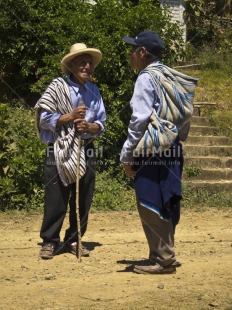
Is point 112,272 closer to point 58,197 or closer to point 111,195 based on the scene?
point 58,197

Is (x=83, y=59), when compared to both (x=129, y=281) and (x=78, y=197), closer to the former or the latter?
(x=78, y=197)

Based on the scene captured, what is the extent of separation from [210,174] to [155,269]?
15.5 ft

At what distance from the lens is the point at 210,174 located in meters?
10.7

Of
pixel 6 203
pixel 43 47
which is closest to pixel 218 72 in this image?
pixel 43 47

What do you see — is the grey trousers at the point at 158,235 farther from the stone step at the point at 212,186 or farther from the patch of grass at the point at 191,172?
the patch of grass at the point at 191,172

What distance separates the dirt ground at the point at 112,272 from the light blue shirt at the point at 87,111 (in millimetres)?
1137

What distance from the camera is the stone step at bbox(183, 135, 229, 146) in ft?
37.2

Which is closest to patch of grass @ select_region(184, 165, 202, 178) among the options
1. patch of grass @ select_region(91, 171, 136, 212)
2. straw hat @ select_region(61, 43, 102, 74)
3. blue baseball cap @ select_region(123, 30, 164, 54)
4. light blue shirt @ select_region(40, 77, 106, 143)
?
patch of grass @ select_region(91, 171, 136, 212)

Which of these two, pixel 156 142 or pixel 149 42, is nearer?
pixel 156 142

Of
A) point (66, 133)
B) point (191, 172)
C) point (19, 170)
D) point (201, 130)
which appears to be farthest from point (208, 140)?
point (66, 133)

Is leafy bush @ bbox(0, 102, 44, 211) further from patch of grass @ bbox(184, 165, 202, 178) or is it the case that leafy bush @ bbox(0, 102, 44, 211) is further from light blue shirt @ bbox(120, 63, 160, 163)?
light blue shirt @ bbox(120, 63, 160, 163)

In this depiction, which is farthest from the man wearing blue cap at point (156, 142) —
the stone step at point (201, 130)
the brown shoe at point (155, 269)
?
the stone step at point (201, 130)

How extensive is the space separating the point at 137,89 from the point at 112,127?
4492 millimetres

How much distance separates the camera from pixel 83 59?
6766 millimetres
